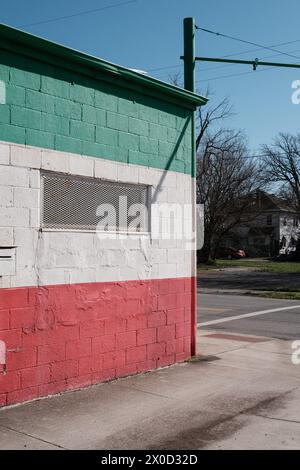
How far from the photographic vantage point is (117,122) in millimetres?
7617

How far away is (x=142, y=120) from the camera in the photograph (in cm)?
805

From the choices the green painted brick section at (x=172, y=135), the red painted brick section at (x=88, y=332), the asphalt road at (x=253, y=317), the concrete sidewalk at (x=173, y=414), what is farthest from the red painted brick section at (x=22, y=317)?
the asphalt road at (x=253, y=317)

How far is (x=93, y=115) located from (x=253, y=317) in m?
10.1

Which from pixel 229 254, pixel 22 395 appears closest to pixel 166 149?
pixel 22 395

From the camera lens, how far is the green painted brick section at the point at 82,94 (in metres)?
6.99

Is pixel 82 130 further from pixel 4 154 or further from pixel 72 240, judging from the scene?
pixel 72 240

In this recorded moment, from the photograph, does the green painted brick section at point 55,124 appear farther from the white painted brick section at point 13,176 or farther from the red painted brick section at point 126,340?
the red painted brick section at point 126,340

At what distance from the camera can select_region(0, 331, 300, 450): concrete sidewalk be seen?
5.24 meters

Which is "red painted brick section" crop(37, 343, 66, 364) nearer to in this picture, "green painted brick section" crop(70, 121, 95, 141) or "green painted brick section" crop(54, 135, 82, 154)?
"green painted brick section" crop(54, 135, 82, 154)

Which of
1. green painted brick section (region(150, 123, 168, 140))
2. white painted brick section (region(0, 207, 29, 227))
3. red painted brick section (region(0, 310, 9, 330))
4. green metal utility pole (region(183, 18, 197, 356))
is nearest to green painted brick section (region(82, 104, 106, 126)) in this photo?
green painted brick section (region(150, 123, 168, 140))

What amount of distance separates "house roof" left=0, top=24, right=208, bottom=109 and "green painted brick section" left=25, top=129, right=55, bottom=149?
864 millimetres

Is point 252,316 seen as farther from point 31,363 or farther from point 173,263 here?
point 31,363

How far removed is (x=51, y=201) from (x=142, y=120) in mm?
2087
